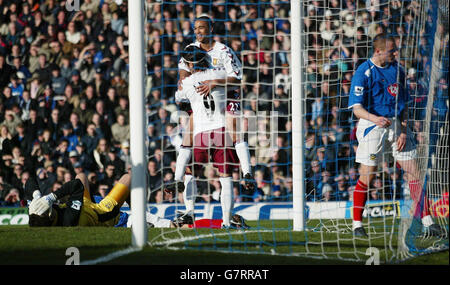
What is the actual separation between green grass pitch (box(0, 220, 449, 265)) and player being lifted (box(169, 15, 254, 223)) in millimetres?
805

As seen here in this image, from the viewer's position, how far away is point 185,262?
Result: 5.78 metres

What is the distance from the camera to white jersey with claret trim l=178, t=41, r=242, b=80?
26.7 ft

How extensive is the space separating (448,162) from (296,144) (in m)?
1.71

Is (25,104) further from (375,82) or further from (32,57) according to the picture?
(375,82)

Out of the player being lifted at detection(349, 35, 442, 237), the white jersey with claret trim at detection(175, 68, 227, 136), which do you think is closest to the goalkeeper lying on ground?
the white jersey with claret trim at detection(175, 68, 227, 136)

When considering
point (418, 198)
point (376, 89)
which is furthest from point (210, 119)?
point (418, 198)

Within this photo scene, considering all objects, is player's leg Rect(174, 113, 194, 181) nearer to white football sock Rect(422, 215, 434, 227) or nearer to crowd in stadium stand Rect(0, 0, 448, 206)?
white football sock Rect(422, 215, 434, 227)

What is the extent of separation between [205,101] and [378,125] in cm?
211

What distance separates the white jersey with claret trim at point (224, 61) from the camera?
8.14m

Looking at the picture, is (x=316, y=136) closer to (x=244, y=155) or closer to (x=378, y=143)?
(x=244, y=155)

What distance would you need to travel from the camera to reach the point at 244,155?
842 centimetres

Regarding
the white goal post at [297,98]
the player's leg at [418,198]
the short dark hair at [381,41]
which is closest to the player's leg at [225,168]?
the white goal post at [297,98]

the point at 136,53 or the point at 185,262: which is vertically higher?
the point at 136,53

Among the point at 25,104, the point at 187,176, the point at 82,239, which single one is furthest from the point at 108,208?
the point at 25,104
